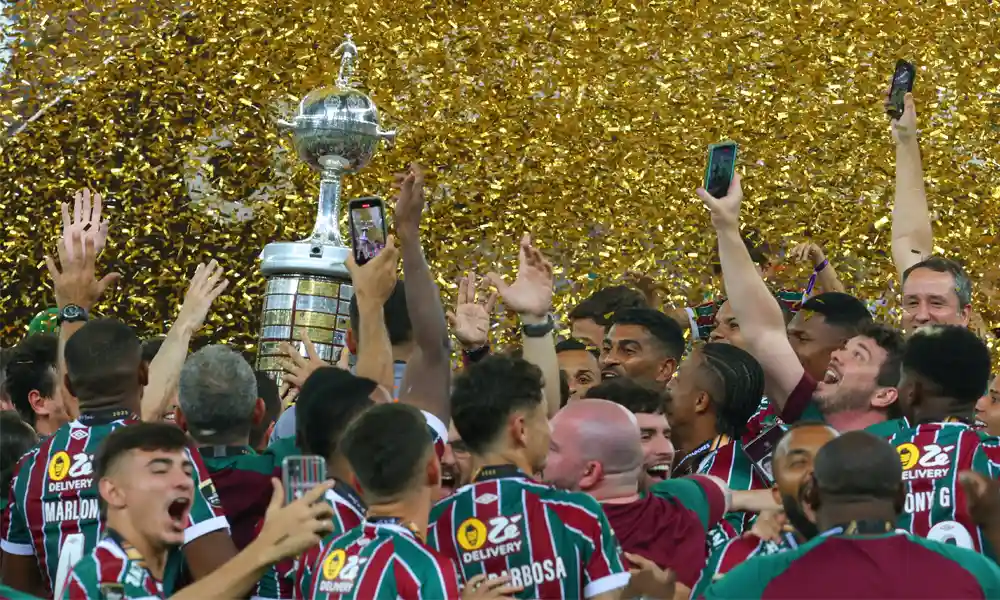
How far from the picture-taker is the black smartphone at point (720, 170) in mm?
6566

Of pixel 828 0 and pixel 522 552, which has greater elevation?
pixel 828 0

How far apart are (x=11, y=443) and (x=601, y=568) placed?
253cm

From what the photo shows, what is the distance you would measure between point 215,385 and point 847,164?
7301 mm

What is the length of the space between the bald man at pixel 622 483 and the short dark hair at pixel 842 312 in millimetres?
2036

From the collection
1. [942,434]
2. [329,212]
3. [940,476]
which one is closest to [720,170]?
[942,434]

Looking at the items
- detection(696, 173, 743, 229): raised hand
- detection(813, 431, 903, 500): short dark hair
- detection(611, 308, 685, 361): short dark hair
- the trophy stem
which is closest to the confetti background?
the trophy stem

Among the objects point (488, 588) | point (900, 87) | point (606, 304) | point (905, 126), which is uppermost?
point (900, 87)

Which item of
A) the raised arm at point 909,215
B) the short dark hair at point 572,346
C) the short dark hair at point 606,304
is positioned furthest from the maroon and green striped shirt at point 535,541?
the raised arm at point 909,215

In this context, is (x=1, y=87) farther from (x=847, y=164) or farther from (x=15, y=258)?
(x=847, y=164)

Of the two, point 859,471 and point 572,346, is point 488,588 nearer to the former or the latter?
point 859,471

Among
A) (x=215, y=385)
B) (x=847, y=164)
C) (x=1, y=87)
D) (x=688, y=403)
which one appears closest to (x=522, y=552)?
(x=215, y=385)

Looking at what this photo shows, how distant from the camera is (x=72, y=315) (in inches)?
249

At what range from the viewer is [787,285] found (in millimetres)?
10867

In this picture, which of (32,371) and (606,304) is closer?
(32,371)
